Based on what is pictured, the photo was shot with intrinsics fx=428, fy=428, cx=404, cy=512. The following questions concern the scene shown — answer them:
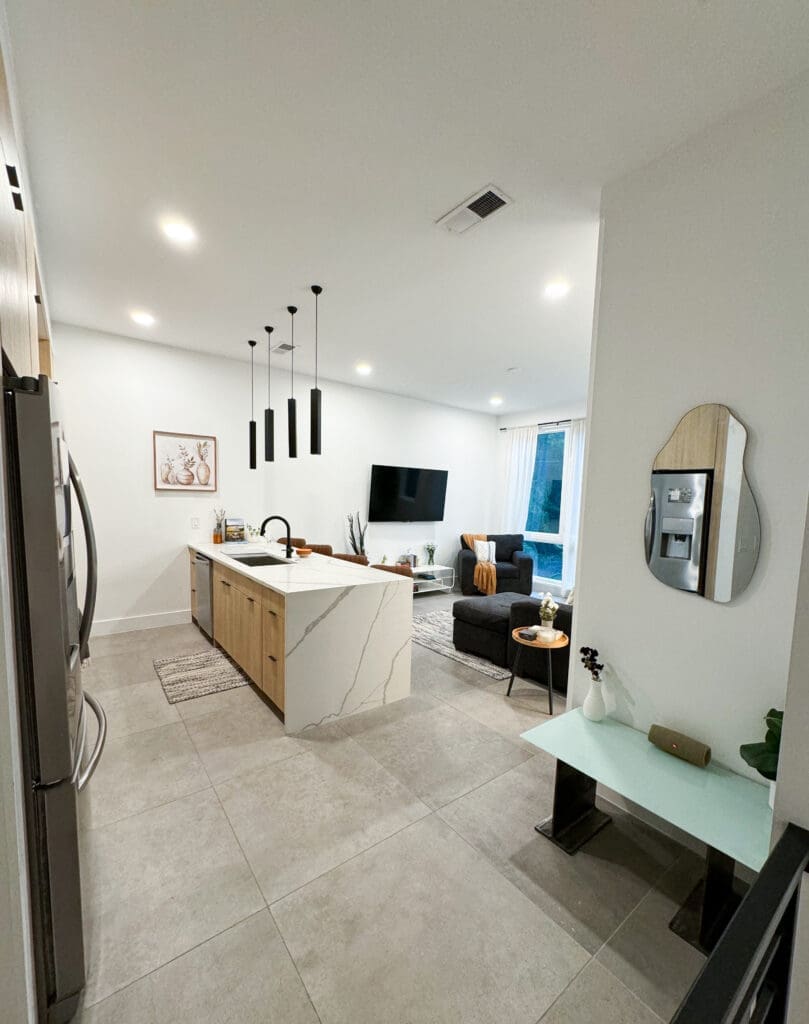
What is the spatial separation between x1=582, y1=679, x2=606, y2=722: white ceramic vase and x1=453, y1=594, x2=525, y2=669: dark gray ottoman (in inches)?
62.1

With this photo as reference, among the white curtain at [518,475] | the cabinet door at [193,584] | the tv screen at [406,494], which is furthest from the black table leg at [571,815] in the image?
the white curtain at [518,475]

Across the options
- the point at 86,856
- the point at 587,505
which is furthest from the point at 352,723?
the point at 587,505

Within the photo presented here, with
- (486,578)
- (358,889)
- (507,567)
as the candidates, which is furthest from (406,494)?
(358,889)

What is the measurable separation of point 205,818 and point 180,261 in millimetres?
3016

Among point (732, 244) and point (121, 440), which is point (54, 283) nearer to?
point (121, 440)

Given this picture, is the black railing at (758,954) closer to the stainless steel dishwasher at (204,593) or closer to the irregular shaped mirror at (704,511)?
the irregular shaped mirror at (704,511)

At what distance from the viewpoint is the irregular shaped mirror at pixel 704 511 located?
1549 mm

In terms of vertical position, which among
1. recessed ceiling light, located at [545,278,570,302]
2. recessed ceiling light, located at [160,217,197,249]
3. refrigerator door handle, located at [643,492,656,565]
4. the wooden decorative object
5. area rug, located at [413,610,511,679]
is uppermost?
recessed ceiling light, located at [160,217,197,249]

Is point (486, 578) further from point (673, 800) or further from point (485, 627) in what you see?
point (673, 800)

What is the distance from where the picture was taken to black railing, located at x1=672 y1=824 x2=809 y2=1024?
455mm

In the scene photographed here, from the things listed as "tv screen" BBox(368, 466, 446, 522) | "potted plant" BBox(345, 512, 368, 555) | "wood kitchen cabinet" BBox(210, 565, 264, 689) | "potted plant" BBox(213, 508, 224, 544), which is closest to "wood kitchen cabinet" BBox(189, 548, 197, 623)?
"potted plant" BBox(213, 508, 224, 544)

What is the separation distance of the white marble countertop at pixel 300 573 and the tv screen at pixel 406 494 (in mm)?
2067

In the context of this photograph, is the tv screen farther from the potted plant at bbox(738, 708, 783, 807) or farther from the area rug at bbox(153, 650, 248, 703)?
the potted plant at bbox(738, 708, 783, 807)

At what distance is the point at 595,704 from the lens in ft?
6.22
